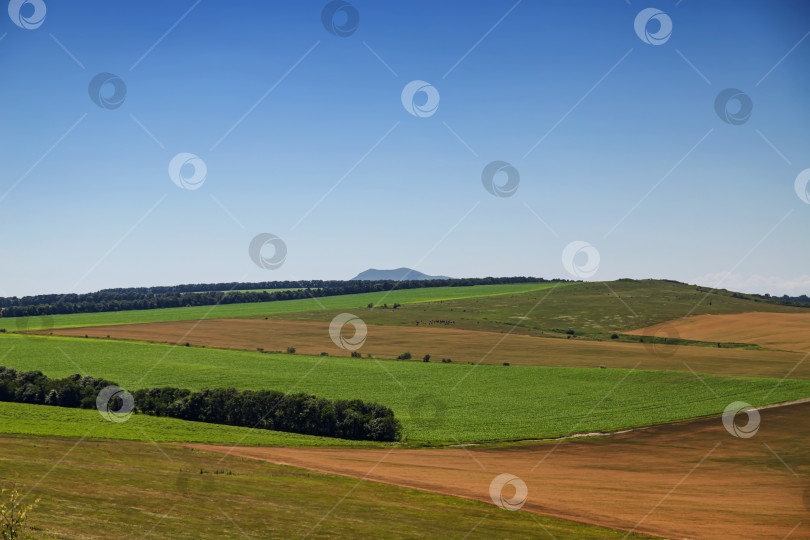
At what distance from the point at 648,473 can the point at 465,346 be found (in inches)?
2658

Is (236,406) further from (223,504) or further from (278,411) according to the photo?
(223,504)

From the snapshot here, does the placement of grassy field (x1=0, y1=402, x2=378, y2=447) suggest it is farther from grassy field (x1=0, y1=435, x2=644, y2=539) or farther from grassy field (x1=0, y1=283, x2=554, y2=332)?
grassy field (x1=0, y1=283, x2=554, y2=332)

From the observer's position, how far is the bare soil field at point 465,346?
311ft

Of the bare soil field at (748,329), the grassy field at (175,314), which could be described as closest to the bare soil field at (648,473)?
the bare soil field at (748,329)

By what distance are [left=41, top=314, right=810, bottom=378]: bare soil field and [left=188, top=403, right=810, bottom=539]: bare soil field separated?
26656 mm

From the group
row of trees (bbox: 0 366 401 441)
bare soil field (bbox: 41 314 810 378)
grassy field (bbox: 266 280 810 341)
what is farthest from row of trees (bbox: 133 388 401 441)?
grassy field (bbox: 266 280 810 341)

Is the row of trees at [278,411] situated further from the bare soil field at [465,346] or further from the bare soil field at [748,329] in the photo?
the bare soil field at [748,329]

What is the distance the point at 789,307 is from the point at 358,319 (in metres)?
113

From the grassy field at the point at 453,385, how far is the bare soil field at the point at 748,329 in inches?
1262

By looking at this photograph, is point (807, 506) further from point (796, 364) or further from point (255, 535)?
point (796, 364)

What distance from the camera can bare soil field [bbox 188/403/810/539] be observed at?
39219mm

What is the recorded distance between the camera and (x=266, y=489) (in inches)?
1641

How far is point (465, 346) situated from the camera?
118 metres

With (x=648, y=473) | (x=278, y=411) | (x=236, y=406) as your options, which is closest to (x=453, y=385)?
(x=278, y=411)
